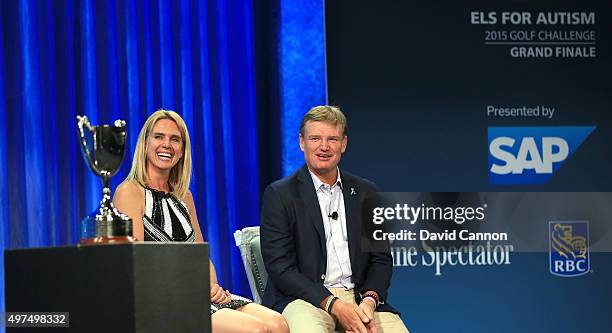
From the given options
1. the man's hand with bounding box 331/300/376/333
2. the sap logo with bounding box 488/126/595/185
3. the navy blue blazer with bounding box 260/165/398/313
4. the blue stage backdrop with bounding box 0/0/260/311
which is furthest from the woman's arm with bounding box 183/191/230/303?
the sap logo with bounding box 488/126/595/185

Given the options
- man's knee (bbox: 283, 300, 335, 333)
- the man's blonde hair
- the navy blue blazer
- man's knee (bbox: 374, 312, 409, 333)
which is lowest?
man's knee (bbox: 374, 312, 409, 333)

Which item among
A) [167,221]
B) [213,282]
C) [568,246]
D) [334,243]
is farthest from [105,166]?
[568,246]

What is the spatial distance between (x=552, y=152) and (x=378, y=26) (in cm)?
126

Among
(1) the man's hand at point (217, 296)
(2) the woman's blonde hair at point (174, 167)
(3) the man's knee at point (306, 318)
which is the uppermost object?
(2) the woman's blonde hair at point (174, 167)

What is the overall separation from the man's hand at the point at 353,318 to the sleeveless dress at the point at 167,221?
14.1 inches

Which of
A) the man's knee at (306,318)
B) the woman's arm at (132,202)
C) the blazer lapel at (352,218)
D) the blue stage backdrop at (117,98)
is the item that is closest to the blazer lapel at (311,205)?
the blazer lapel at (352,218)

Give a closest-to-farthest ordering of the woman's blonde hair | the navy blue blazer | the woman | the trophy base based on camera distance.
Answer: the trophy base → the woman → the woman's blonde hair → the navy blue blazer

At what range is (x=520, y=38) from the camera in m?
4.99

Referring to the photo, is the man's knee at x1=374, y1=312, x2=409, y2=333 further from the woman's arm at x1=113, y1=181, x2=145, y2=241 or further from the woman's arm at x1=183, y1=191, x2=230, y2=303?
the woman's arm at x1=113, y1=181, x2=145, y2=241

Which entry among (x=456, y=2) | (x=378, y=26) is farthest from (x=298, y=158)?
(x=456, y=2)

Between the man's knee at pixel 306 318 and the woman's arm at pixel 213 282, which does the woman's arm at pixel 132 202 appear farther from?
the man's knee at pixel 306 318

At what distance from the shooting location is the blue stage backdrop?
4.36 metres

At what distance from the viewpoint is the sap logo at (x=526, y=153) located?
4934mm

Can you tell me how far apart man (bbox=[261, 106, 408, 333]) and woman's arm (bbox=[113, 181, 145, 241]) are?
55 cm
